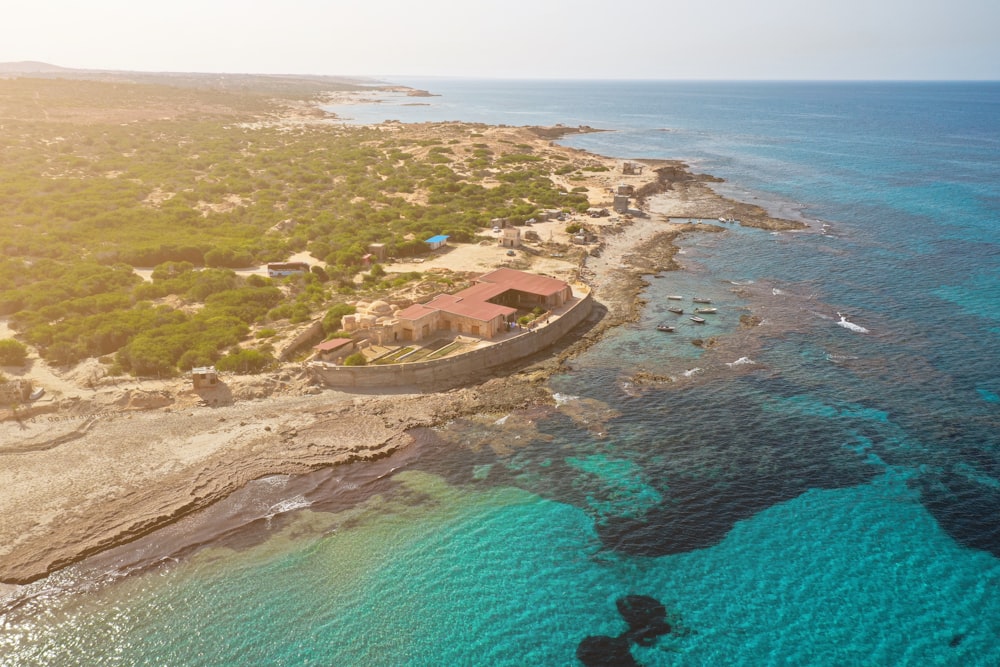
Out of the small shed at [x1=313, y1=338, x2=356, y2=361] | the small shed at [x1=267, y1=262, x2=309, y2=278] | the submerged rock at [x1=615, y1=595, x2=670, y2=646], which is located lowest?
the submerged rock at [x1=615, y1=595, x2=670, y2=646]

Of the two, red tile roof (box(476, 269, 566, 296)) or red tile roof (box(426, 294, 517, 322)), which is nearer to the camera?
red tile roof (box(426, 294, 517, 322))

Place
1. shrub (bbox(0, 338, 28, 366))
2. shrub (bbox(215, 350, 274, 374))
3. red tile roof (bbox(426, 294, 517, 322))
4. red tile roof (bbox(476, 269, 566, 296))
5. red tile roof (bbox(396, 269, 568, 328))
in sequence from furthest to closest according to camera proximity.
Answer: red tile roof (bbox(476, 269, 566, 296)) → red tile roof (bbox(396, 269, 568, 328)) → red tile roof (bbox(426, 294, 517, 322)) → shrub (bbox(215, 350, 274, 374)) → shrub (bbox(0, 338, 28, 366))

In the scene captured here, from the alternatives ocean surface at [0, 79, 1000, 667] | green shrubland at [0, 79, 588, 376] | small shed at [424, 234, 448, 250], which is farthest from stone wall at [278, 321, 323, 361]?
small shed at [424, 234, 448, 250]

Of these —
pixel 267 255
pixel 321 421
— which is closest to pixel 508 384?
pixel 321 421

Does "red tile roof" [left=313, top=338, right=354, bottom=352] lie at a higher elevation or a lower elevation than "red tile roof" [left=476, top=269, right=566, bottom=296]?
lower

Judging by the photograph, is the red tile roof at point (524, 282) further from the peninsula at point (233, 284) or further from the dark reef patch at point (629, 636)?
the dark reef patch at point (629, 636)

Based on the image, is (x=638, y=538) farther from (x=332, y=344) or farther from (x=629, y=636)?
(x=332, y=344)

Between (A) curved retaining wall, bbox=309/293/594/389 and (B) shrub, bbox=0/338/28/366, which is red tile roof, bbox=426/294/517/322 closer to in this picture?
(A) curved retaining wall, bbox=309/293/594/389
